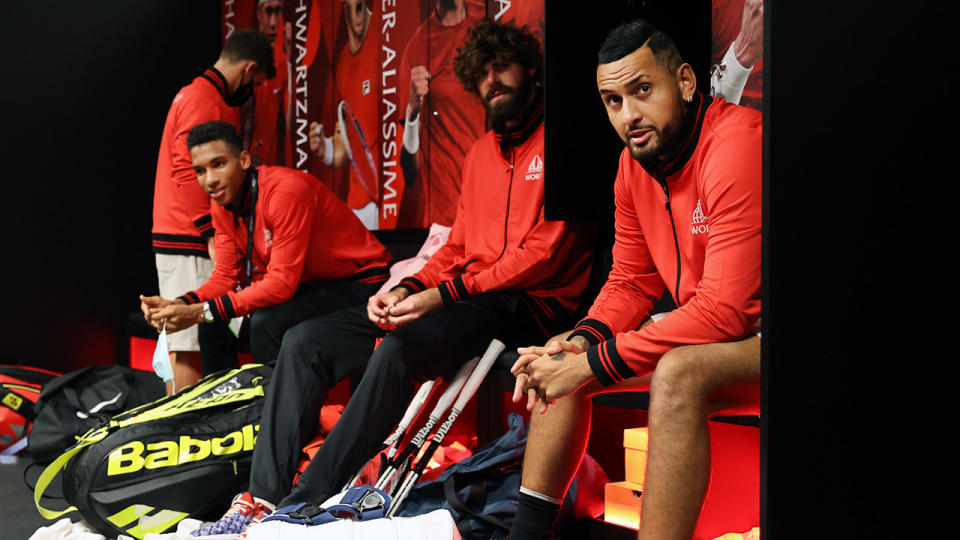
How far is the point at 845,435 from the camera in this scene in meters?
1.18

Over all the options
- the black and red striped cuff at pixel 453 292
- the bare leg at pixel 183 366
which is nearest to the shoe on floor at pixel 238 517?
the black and red striped cuff at pixel 453 292

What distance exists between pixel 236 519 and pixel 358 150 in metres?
2.37

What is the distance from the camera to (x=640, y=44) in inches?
71.0

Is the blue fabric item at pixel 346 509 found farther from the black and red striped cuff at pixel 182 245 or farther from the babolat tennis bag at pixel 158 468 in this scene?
the black and red striped cuff at pixel 182 245

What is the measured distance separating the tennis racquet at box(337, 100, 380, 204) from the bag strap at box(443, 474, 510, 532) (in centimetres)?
222

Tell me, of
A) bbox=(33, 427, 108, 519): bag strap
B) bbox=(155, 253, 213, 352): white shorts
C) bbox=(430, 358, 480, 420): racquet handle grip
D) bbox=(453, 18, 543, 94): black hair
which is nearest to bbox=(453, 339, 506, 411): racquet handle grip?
bbox=(430, 358, 480, 420): racquet handle grip

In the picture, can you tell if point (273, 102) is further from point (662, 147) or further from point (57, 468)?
point (662, 147)

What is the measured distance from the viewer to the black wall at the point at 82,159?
452cm

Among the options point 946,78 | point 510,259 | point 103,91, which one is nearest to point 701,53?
point 510,259

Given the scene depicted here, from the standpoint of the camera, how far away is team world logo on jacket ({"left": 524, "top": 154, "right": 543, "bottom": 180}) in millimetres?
2631

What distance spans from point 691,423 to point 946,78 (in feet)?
2.23

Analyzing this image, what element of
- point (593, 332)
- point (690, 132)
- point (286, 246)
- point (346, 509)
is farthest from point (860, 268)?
point (286, 246)

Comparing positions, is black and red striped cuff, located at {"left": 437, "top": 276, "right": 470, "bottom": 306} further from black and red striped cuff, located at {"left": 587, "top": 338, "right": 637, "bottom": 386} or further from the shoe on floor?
black and red striped cuff, located at {"left": 587, "top": 338, "right": 637, "bottom": 386}

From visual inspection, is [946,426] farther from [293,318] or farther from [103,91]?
[103,91]
